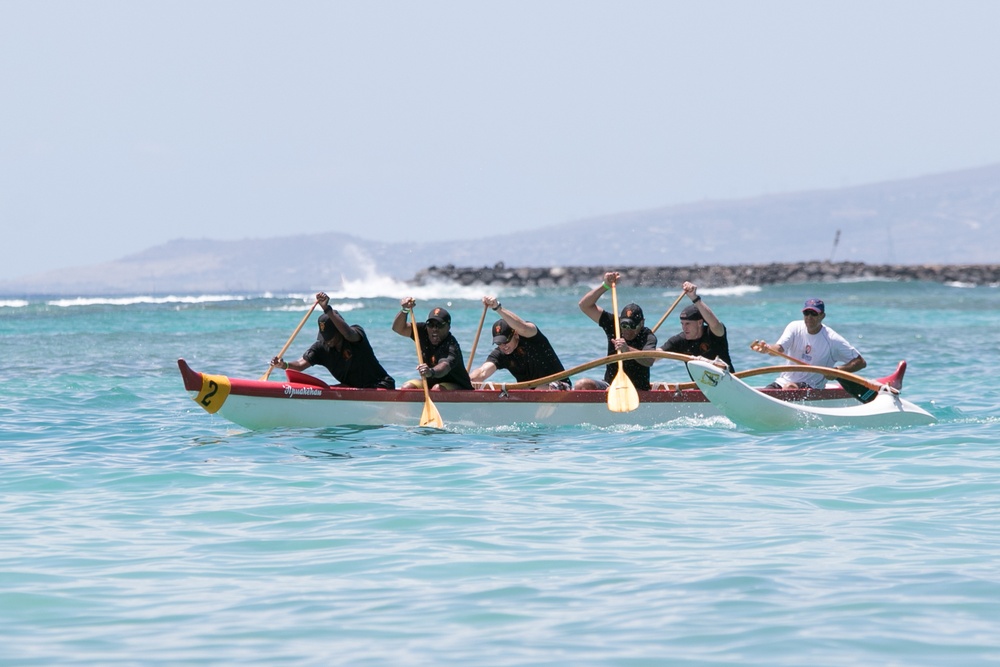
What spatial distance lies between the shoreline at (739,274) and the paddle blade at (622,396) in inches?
3222

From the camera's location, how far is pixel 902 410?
14234 mm

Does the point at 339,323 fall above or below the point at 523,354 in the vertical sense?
above

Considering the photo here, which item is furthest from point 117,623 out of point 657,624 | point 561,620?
point 657,624

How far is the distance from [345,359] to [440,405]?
50.2 inches

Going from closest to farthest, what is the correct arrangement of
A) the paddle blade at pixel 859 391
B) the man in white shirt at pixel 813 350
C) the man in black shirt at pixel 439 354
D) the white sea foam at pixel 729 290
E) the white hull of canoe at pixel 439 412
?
the man in black shirt at pixel 439 354 < the white hull of canoe at pixel 439 412 < the paddle blade at pixel 859 391 < the man in white shirt at pixel 813 350 < the white sea foam at pixel 729 290

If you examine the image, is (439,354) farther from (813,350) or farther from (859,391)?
(859,391)

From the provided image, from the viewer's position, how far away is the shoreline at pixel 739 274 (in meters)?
96.8

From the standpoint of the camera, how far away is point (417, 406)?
46.9 ft

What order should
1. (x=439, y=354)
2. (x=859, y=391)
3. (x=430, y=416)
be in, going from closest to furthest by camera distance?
(x=430, y=416), (x=439, y=354), (x=859, y=391)

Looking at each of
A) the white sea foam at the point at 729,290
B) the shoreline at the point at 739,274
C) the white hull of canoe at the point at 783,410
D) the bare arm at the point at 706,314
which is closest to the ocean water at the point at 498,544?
the white hull of canoe at the point at 783,410

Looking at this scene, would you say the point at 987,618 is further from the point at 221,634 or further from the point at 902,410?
the point at 902,410

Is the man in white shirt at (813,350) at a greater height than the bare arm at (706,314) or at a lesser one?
lesser

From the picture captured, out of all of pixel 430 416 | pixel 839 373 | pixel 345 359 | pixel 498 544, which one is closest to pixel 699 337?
pixel 839 373

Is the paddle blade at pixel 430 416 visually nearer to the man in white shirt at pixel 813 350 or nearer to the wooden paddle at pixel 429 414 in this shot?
the wooden paddle at pixel 429 414
